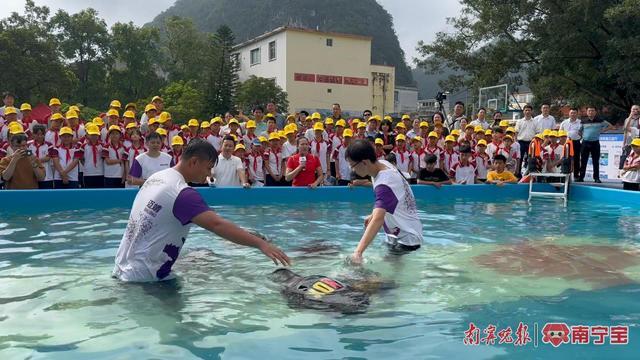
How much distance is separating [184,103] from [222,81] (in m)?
3.81

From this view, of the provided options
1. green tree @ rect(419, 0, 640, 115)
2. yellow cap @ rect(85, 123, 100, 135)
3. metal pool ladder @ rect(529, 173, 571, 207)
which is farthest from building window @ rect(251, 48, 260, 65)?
yellow cap @ rect(85, 123, 100, 135)

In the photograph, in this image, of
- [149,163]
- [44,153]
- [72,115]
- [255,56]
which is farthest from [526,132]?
[255,56]

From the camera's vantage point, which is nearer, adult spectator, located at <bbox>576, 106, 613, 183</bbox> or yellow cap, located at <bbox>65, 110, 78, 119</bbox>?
yellow cap, located at <bbox>65, 110, 78, 119</bbox>

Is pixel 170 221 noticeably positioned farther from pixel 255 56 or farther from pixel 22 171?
pixel 255 56

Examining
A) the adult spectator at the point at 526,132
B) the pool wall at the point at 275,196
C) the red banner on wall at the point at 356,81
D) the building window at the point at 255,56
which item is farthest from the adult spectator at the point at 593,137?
the building window at the point at 255,56

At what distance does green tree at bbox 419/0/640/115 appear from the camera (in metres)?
20.9

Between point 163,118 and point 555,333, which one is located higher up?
point 163,118

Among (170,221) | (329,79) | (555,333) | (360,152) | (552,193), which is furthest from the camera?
(329,79)

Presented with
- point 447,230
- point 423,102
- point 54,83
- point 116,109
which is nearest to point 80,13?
point 54,83

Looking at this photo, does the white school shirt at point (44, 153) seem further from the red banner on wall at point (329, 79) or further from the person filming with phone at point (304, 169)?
the red banner on wall at point (329, 79)

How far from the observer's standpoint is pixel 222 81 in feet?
151

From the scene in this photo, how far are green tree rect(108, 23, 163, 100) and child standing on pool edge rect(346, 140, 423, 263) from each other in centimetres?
5924

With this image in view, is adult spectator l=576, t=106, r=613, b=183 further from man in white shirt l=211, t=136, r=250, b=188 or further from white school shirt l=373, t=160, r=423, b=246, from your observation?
white school shirt l=373, t=160, r=423, b=246

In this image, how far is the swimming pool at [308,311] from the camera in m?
3.64
